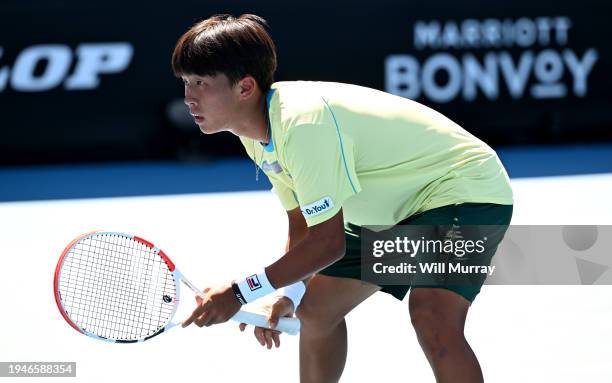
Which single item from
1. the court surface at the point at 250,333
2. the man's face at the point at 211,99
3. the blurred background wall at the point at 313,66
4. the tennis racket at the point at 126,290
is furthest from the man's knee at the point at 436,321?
the blurred background wall at the point at 313,66

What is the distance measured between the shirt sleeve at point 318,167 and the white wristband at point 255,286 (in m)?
0.22

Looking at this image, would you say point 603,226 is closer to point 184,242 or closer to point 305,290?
point 184,242

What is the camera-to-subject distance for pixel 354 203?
3428 mm

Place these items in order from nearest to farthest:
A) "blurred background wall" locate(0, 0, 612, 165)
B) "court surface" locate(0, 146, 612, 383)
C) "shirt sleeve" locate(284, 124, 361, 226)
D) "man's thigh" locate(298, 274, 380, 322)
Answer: "shirt sleeve" locate(284, 124, 361, 226) → "man's thigh" locate(298, 274, 380, 322) → "court surface" locate(0, 146, 612, 383) → "blurred background wall" locate(0, 0, 612, 165)

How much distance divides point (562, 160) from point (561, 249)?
413 cm

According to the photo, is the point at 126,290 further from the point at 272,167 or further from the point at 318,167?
the point at 318,167

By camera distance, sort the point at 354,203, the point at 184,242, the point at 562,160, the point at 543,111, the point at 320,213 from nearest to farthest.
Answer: the point at 320,213 < the point at 354,203 < the point at 184,242 < the point at 562,160 < the point at 543,111

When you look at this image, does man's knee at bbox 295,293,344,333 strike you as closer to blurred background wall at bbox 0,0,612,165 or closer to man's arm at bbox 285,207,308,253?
man's arm at bbox 285,207,308,253

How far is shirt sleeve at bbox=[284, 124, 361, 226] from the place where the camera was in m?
3.03

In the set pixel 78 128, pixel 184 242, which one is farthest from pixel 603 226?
pixel 78 128

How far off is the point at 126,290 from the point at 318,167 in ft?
3.08

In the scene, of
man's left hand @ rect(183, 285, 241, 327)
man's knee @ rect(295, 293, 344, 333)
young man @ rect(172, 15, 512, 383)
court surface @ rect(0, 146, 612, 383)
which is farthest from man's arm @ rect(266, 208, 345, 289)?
court surface @ rect(0, 146, 612, 383)

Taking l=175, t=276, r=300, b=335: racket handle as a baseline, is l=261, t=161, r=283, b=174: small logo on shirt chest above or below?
above

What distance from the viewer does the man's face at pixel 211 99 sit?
3.14m
